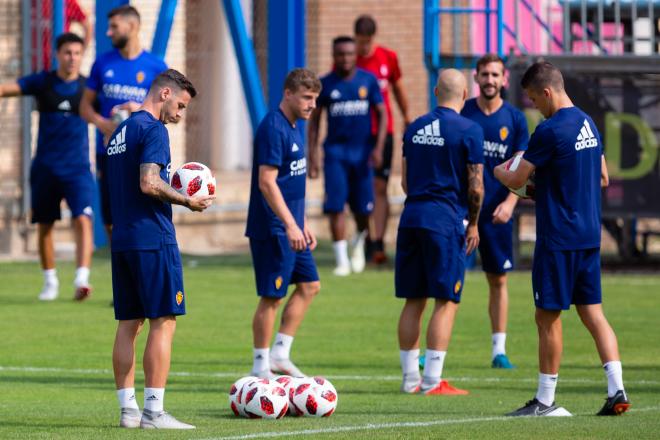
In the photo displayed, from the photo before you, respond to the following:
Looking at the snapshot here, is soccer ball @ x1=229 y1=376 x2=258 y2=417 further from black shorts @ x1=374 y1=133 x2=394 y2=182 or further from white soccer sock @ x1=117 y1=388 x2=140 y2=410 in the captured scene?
black shorts @ x1=374 y1=133 x2=394 y2=182

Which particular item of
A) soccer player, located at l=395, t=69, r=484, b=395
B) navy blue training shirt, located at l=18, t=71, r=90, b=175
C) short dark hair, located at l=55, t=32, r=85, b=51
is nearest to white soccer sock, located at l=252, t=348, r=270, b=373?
soccer player, located at l=395, t=69, r=484, b=395

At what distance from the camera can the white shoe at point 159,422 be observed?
26.7 feet

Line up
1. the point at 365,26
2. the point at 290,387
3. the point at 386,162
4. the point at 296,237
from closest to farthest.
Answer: the point at 290,387 < the point at 296,237 < the point at 365,26 < the point at 386,162

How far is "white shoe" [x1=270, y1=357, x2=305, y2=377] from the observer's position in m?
10.7

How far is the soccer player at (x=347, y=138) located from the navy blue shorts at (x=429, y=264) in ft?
23.1

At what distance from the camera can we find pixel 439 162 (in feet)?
32.7

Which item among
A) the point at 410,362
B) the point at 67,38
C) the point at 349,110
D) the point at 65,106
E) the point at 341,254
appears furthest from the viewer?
the point at 341,254

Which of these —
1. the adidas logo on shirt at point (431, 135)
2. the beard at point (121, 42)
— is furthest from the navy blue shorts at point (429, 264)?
the beard at point (121, 42)

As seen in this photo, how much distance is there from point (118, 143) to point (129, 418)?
1431 millimetres

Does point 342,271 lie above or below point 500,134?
below

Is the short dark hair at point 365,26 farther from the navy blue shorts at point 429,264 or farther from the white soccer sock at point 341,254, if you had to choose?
the navy blue shorts at point 429,264

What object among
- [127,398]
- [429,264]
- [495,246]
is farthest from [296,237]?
[127,398]

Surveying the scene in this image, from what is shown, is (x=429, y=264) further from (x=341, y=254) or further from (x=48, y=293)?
(x=341, y=254)

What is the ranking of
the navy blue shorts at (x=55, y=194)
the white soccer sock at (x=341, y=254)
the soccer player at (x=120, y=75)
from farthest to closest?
the white soccer sock at (x=341, y=254) < the navy blue shorts at (x=55, y=194) < the soccer player at (x=120, y=75)
